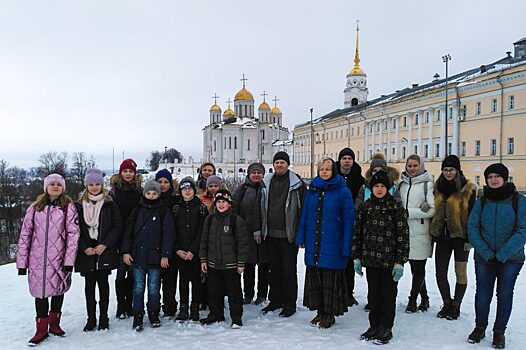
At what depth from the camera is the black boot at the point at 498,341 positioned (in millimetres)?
4734

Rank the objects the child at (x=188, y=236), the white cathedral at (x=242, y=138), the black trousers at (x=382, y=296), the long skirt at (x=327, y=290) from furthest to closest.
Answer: the white cathedral at (x=242, y=138)
the child at (x=188, y=236)
the long skirt at (x=327, y=290)
the black trousers at (x=382, y=296)

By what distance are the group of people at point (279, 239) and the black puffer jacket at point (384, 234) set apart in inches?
0.4

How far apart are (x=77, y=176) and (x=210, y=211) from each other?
165ft

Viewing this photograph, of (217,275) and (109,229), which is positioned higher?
(109,229)

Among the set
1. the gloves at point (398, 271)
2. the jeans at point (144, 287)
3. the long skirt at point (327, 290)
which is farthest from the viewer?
the jeans at point (144, 287)

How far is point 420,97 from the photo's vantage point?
129 feet

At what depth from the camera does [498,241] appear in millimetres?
4719

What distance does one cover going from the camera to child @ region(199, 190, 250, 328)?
5.52 m

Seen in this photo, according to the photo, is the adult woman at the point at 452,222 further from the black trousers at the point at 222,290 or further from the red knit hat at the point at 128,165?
the red knit hat at the point at 128,165

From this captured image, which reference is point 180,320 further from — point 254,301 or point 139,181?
point 139,181

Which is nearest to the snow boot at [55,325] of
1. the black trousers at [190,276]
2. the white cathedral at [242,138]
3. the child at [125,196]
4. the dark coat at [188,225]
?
the child at [125,196]

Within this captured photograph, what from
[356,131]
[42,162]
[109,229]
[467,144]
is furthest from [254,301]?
[42,162]

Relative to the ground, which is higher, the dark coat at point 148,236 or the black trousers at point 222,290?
the dark coat at point 148,236

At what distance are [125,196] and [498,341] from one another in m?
4.66
